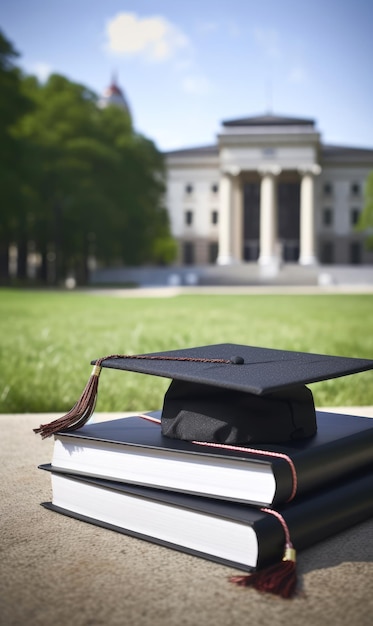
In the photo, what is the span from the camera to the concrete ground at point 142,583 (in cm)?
130

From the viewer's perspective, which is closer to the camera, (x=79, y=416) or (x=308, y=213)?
(x=79, y=416)

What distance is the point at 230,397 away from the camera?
184 centimetres

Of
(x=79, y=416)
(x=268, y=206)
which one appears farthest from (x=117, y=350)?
(x=268, y=206)

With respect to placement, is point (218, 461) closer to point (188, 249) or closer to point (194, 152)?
point (194, 152)

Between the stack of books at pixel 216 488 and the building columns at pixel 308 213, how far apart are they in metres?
65.6

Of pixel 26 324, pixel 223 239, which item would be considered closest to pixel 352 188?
pixel 223 239

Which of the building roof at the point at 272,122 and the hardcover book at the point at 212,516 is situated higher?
the building roof at the point at 272,122

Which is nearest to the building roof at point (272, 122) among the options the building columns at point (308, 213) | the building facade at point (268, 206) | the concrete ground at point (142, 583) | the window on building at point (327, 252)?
the building facade at point (268, 206)

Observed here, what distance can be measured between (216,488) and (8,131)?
37617 mm

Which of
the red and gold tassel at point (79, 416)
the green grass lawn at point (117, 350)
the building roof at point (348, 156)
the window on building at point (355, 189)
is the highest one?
the building roof at point (348, 156)

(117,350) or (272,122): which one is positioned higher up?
(272,122)

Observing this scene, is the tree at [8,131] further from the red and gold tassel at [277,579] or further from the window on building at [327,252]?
the window on building at [327,252]

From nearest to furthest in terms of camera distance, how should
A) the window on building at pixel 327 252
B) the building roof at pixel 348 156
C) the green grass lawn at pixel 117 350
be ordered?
the green grass lawn at pixel 117 350, the building roof at pixel 348 156, the window on building at pixel 327 252

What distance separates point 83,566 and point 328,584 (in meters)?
0.55
